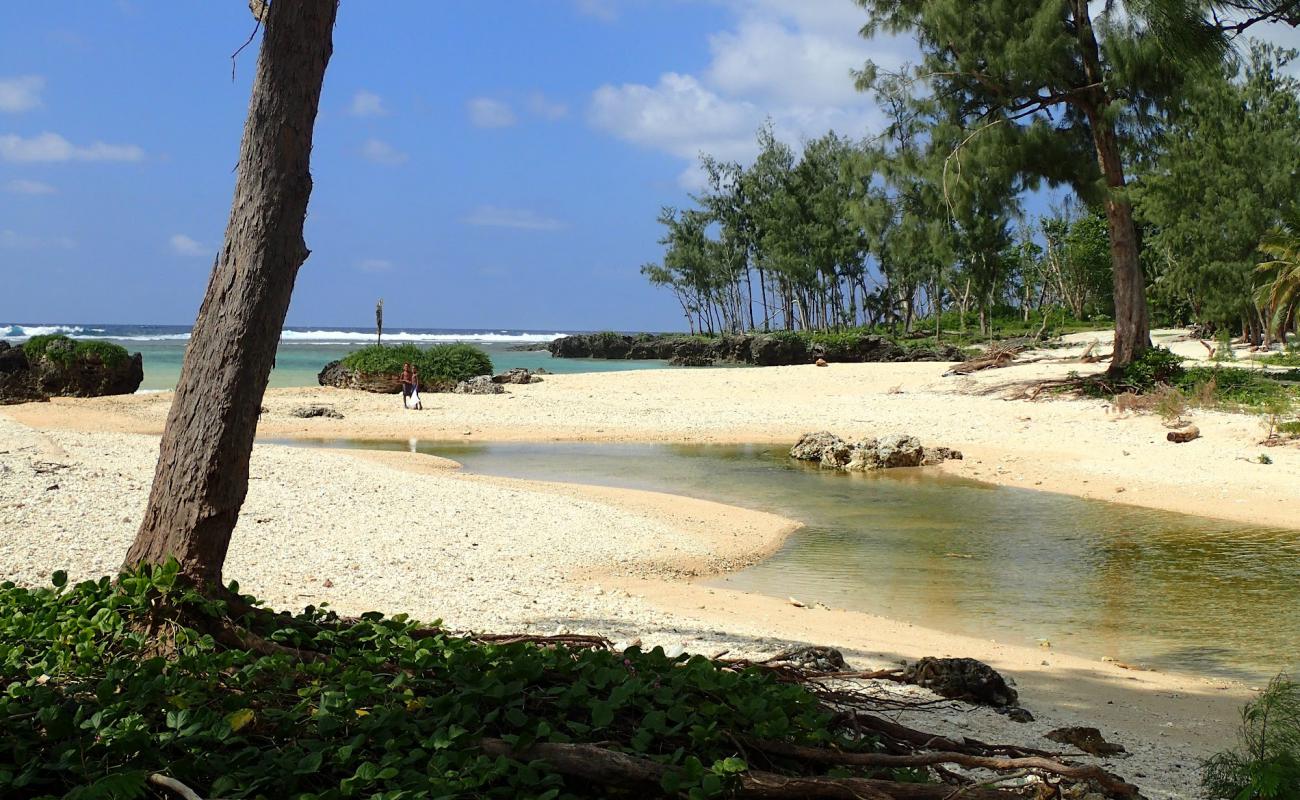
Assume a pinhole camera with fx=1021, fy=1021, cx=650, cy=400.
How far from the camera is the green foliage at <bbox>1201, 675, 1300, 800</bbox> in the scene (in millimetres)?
3270

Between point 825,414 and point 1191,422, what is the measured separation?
856cm

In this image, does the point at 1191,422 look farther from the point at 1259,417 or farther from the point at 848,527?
the point at 848,527

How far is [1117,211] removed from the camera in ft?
76.9

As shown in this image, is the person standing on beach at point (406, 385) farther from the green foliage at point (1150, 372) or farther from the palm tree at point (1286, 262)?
the palm tree at point (1286, 262)

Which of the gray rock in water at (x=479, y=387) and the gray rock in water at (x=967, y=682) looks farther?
the gray rock in water at (x=479, y=387)

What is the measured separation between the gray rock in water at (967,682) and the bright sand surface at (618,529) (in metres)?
0.19

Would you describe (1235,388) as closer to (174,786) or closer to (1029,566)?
(1029,566)

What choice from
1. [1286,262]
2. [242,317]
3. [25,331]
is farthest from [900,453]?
[25,331]

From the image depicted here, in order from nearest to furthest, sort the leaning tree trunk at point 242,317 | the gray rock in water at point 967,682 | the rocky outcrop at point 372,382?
the leaning tree trunk at point 242,317 → the gray rock in water at point 967,682 → the rocky outcrop at point 372,382

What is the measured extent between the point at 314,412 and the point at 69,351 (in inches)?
298

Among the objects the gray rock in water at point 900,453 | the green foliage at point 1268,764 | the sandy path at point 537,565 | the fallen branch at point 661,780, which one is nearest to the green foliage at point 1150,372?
the gray rock in water at point 900,453

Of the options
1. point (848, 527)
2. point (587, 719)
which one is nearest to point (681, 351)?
point (848, 527)

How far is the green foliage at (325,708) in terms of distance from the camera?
3018 millimetres

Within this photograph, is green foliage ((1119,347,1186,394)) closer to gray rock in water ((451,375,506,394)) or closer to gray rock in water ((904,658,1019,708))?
gray rock in water ((451,375,506,394))
